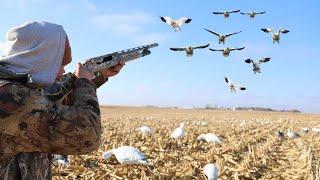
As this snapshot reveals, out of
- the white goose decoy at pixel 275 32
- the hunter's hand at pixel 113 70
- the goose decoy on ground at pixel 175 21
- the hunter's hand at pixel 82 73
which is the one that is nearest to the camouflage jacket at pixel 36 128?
the hunter's hand at pixel 82 73

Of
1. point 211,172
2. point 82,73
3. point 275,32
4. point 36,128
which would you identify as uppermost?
point 275,32

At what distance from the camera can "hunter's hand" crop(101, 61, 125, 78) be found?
10.6ft

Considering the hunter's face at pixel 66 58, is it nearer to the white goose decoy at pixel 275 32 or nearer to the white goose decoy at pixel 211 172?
the white goose decoy at pixel 211 172

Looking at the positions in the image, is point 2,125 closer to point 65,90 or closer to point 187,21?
point 65,90

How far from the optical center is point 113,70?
3289 mm

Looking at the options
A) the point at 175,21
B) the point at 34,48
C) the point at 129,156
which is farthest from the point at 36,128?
the point at 175,21

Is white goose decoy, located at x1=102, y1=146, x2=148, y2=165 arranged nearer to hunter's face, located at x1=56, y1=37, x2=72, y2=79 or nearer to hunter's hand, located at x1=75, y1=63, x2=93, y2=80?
hunter's hand, located at x1=75, y1=63, x2=93, y2=80

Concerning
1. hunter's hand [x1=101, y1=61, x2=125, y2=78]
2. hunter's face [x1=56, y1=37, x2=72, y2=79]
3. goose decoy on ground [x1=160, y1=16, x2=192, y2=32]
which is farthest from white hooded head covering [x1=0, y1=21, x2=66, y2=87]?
goose decoy on ground [x1=160, y1=16, x2=192, y2=32]

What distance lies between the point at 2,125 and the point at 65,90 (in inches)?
17.6

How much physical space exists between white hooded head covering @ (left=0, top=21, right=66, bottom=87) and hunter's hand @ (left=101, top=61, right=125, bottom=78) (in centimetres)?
60

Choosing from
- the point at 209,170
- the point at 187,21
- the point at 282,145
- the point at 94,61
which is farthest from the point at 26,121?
the point at 282,145

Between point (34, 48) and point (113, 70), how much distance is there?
784 millimetres

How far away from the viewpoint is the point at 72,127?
8.55 feet

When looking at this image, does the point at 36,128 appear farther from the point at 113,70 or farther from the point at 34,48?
the point at 113,70
